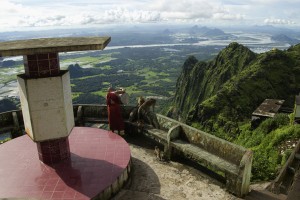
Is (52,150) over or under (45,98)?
under

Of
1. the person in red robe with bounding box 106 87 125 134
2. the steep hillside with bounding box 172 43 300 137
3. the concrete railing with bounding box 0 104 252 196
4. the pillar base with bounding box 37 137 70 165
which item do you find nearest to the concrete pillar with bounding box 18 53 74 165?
the pillar base with bounding box 37 137 70 165

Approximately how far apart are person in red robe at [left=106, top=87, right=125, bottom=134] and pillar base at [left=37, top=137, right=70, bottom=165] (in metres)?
2.41

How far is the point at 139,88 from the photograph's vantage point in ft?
453

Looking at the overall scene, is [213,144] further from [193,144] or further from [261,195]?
[261,195]

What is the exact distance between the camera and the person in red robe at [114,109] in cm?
1045

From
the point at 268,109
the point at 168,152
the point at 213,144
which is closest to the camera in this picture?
the point at 213,144

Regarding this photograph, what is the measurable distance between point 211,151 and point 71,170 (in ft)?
13.6

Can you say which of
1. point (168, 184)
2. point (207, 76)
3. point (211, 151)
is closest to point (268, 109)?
point (211, 151)

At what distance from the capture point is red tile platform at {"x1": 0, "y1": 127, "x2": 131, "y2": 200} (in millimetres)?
7281

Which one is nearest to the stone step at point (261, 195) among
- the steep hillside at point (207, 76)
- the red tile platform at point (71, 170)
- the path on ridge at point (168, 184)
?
the path on ridge at point (168, 184)

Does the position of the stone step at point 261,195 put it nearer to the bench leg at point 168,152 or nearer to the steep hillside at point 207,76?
the bench leg at point 168,152

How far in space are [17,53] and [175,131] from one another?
17.7ft

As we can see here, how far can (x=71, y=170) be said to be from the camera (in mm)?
8266

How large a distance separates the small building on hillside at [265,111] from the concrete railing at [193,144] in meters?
25.7
